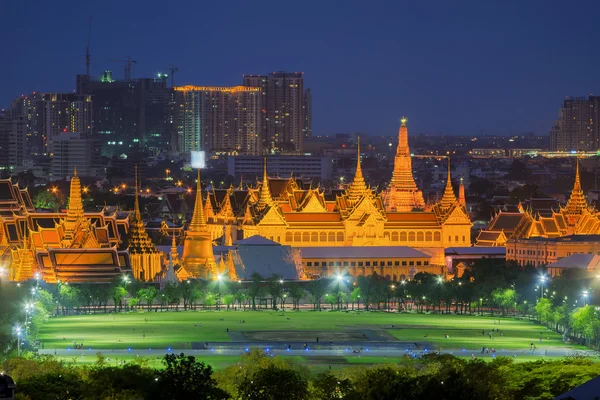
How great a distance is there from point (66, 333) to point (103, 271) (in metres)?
22.2

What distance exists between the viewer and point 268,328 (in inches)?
3912

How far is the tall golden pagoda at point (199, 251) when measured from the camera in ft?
408

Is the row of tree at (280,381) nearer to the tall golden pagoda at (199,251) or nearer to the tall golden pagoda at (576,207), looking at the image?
the tall golden pagoda at (199,251)

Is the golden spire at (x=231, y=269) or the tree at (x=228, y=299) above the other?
Result: the golden spire at (x=231, y=269)

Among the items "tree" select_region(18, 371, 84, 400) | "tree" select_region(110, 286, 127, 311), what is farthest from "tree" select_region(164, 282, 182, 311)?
"tree" select_region(18, 371, 84, 400)

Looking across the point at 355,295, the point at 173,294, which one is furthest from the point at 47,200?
the point at 173,294

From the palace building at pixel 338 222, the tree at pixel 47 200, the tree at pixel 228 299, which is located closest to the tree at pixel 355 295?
the tree at pixel 228 299

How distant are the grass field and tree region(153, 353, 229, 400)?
1816 cm

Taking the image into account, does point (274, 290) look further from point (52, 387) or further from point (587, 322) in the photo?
point (52, 387)

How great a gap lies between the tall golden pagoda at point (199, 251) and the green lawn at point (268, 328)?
39.7 ft

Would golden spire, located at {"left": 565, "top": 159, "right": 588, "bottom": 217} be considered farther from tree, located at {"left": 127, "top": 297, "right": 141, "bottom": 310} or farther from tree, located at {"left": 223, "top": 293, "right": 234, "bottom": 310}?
tree, located at {"left": 127, "top": 297, "right": 141, "bottom": 310}

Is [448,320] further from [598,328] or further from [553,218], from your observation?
[553,218]

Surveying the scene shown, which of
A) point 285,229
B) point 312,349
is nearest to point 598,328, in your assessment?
point 312,349

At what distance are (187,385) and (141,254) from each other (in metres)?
64.2
